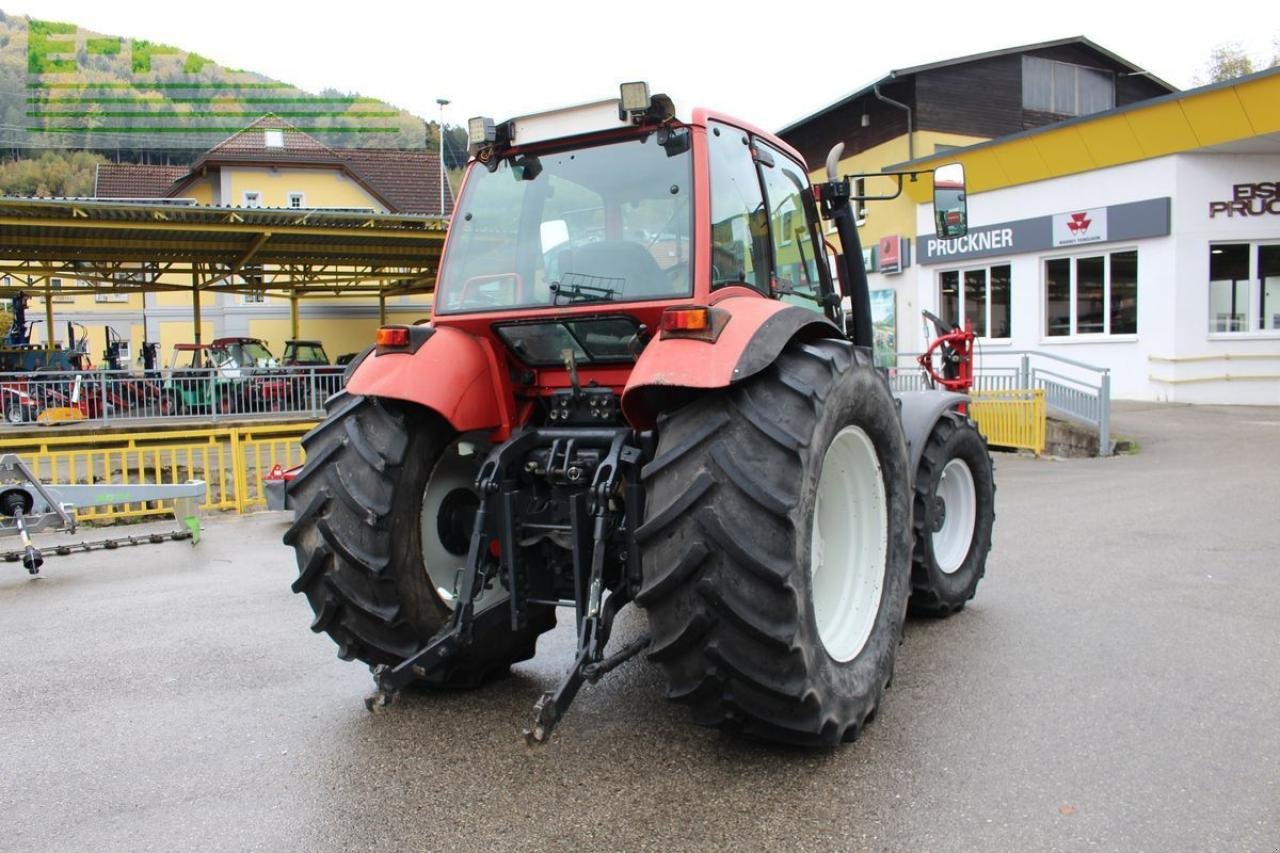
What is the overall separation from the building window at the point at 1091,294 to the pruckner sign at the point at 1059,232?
45cm

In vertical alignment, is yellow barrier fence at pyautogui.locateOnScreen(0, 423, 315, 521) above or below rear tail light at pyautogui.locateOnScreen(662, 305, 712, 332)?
below

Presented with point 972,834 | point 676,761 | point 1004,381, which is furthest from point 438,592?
point 1004,381

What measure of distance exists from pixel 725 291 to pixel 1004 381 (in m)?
12.3

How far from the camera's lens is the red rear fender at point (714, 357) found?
3.27 m

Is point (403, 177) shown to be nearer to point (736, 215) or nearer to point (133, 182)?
point (133, 182)

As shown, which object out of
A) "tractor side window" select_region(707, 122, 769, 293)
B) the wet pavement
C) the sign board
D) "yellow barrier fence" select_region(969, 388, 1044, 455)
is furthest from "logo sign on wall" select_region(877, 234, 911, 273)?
"tractor side window" select_region(707, 122, 769, 293)

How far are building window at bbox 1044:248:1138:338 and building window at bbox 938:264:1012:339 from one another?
3.63 ft

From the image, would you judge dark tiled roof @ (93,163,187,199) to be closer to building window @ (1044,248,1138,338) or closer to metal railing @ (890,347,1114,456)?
building window @ (1044,248,1138,338)

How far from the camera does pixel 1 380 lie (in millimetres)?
18531

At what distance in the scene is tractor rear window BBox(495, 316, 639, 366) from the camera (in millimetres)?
3883

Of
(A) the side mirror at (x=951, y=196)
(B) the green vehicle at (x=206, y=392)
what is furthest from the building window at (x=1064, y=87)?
(A) the side mirror at (x=951, y=196)

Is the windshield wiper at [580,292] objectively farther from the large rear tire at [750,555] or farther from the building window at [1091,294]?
the building window at [1091,294]

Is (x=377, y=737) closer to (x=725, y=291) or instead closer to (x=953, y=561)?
(x=725, y=291)

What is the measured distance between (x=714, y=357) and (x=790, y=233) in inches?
57.8
